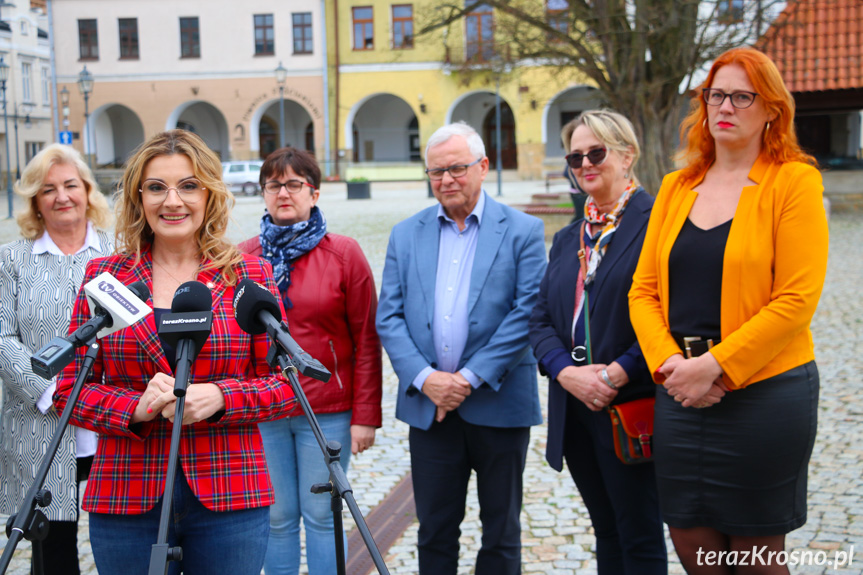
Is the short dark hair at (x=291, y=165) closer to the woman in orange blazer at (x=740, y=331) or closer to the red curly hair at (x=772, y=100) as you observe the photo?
the woman in orange blazer at (x=740, y=331)

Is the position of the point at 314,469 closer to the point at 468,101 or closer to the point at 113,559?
the point at 113,559

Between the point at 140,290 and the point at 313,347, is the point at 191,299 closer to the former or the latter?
the point at 140,290

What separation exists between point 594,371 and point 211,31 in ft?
151

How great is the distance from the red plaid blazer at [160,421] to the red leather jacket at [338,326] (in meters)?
0.89

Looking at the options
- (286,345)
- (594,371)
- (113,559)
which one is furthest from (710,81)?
(113,559)

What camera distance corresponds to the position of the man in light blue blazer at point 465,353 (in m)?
3.57

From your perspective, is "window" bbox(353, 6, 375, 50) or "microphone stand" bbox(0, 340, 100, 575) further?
"window" bbox(353, 6, 375, 50)

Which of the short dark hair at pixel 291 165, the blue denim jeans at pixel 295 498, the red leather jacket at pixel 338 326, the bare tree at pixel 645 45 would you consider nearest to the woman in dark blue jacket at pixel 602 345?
the red leather jacket at pixel 338 326

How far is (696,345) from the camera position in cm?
287

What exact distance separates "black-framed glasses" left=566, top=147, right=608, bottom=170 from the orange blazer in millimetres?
748

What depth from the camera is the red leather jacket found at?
3.63 metres

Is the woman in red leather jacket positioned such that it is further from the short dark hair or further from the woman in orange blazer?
the woman in orange blazer

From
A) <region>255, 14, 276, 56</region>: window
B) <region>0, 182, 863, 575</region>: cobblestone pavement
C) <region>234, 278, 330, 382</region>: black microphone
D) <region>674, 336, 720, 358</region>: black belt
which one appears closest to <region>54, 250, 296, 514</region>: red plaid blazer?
<region>234, 278, 330, 382</region>: black microphone

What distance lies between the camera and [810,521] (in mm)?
4621
